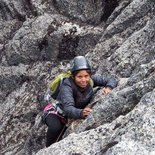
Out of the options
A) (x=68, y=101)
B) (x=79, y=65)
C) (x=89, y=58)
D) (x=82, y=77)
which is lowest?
(x=68, y=101)

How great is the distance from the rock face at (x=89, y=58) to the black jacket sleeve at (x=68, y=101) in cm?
39

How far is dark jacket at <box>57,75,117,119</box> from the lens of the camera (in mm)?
12961

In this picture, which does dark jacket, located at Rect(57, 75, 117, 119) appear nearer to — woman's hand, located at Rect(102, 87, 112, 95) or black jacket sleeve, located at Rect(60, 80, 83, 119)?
black jacket sleeve, located at Rect(60, 80, 83, 119)

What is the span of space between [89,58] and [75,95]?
22.9ft

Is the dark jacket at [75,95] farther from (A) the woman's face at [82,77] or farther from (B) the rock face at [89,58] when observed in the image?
(B) the rock face at [89,58]

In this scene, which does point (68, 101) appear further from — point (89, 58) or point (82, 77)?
point (89, 58)

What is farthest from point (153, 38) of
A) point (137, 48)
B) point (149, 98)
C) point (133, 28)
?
point (149, 98)

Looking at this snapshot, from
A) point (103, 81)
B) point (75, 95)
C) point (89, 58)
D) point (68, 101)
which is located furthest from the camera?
point (89, 58)

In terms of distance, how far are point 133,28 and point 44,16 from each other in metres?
8.32

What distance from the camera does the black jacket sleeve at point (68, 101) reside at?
42.3ft

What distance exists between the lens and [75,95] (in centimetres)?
1368

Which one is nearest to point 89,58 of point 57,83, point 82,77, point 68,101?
point 57,83

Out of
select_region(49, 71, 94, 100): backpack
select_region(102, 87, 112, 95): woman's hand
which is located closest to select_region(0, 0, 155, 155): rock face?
select_region(102, 87, 112, 95): woman's hand

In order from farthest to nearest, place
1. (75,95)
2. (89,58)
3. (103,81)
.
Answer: (89,58), (103,81), (75,95)
